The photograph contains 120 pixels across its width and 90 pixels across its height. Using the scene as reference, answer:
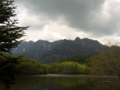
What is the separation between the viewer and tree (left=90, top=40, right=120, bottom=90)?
68.7 ft

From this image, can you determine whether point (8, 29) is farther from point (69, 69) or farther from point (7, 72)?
point (69, 69)

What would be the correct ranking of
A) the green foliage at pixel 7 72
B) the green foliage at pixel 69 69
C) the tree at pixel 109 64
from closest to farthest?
the green foliage at pixel 7 72 < the tree at pixel 109 64 < the green foliage at pixel 69 69

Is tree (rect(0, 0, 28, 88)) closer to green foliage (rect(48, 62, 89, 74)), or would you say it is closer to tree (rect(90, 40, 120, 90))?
tree (rect(90, 40, 120, 90))

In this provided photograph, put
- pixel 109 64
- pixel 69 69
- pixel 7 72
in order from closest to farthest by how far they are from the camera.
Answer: pixel 7 72 → pixel 109 64 → pixel 69 69

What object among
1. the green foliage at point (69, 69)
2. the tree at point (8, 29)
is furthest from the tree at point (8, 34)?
the green foliage at point (69, 69)

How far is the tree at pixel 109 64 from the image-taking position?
20944 mm

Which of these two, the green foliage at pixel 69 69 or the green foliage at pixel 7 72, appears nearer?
the green foliage at pixel 7 72

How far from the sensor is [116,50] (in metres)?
24.2

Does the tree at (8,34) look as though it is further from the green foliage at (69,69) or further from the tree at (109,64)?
the green foliage at (69,69)

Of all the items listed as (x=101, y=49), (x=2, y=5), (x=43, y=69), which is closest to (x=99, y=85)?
(x=101, y=49)

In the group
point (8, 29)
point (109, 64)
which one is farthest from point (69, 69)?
point (8, 29)

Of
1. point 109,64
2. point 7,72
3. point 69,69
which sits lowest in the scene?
point 69,69

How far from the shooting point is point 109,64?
23.2 meters

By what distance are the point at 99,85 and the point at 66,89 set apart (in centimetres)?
1654
